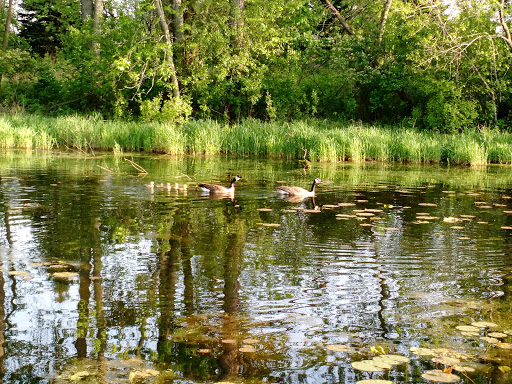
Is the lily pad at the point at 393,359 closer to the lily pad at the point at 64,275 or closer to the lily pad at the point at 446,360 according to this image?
the lily pad at the point at 446,360

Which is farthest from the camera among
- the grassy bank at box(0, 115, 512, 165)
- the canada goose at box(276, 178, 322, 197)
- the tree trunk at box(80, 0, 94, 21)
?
the tree trunk at box(80, 0, 94, 21)

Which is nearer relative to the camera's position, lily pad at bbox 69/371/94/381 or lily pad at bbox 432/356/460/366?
lily pad at bbox 69/371/94/381

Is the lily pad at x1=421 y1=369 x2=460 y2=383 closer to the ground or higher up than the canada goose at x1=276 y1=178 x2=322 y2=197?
closer to the ground

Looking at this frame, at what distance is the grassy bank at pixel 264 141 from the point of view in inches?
812

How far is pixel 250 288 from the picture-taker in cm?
599

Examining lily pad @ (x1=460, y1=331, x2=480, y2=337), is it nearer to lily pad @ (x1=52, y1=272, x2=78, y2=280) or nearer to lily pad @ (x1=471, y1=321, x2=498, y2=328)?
lily pad @ (x1=471, y1=321, x2=498, y2=328)

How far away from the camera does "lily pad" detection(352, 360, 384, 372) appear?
4.15 m

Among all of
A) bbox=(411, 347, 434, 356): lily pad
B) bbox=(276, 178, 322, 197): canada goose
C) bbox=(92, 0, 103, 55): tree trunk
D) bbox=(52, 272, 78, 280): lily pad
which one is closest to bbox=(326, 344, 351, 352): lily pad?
bbox=(411, 347, 434, 356): lily pad

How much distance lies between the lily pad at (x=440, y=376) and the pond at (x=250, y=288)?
18 millimetres

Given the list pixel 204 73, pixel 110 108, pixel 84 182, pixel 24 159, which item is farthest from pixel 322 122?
pixel 84 182

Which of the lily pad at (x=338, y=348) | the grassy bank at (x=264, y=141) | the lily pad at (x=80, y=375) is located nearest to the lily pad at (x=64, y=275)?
the lily pad at (x=80, y=375)

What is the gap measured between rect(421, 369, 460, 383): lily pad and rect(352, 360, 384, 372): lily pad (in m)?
0.30

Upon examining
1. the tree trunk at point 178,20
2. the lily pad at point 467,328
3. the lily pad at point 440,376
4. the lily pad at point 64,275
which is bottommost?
the lily pad at point 440,376

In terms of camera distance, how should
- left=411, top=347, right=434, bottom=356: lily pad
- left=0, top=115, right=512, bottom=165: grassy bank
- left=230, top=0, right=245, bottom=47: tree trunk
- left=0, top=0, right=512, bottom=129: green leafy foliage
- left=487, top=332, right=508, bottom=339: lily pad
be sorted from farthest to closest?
left=230, top=0, right=245, bottom=47: tree trunk, left=0, top=0, right=512, bottom=129: green leafy foliage, left=0, top=115, right=512, bottom=165: grassy bank, left=487, top=332, right=508, bottom=339: lily pad, left=411, top=347, right=434, bottom=356: lily pad
